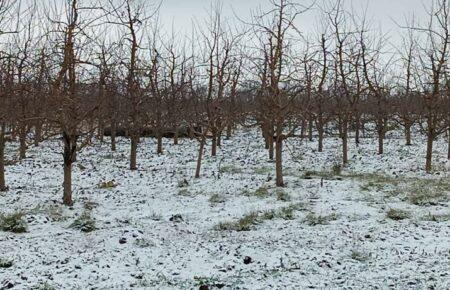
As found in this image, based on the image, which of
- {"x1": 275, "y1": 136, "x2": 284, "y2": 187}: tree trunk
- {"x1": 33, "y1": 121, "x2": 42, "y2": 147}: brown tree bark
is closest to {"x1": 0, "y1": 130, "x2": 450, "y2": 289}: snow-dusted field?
{"x1": 275, "y1": 136, "x2": 284, "y2": 187}: tree trunk

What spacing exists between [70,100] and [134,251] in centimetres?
416

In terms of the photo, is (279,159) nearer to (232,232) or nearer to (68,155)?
(232,232)

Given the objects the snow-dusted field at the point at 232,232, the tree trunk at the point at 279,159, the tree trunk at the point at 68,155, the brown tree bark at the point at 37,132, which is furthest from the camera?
the tree trunk at the point at 279,159

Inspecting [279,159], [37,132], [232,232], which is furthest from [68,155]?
[37,132]

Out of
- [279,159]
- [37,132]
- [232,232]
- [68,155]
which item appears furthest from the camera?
[37,132]

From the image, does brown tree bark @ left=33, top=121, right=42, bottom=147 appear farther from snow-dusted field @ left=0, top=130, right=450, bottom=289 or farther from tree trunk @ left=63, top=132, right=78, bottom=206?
tree trunk @ left=63, top=132, right=78, bottom=206

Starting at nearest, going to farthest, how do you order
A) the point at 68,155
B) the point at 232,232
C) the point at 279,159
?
the point at 232,232 → the point at 68,155 → the point at 279,159

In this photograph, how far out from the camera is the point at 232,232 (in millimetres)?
7629

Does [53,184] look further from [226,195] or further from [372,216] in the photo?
[372,216]

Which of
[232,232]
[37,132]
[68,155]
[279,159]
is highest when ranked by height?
[37,132]

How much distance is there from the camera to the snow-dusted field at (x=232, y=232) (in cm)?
551

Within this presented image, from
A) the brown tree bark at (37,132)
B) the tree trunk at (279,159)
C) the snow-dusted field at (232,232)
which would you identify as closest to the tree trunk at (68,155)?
the snow-dusted field at (232,232)

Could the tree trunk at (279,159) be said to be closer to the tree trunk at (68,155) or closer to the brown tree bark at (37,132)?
the tree trunk at (68,155)

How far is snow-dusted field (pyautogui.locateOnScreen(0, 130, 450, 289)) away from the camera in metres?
5.51
